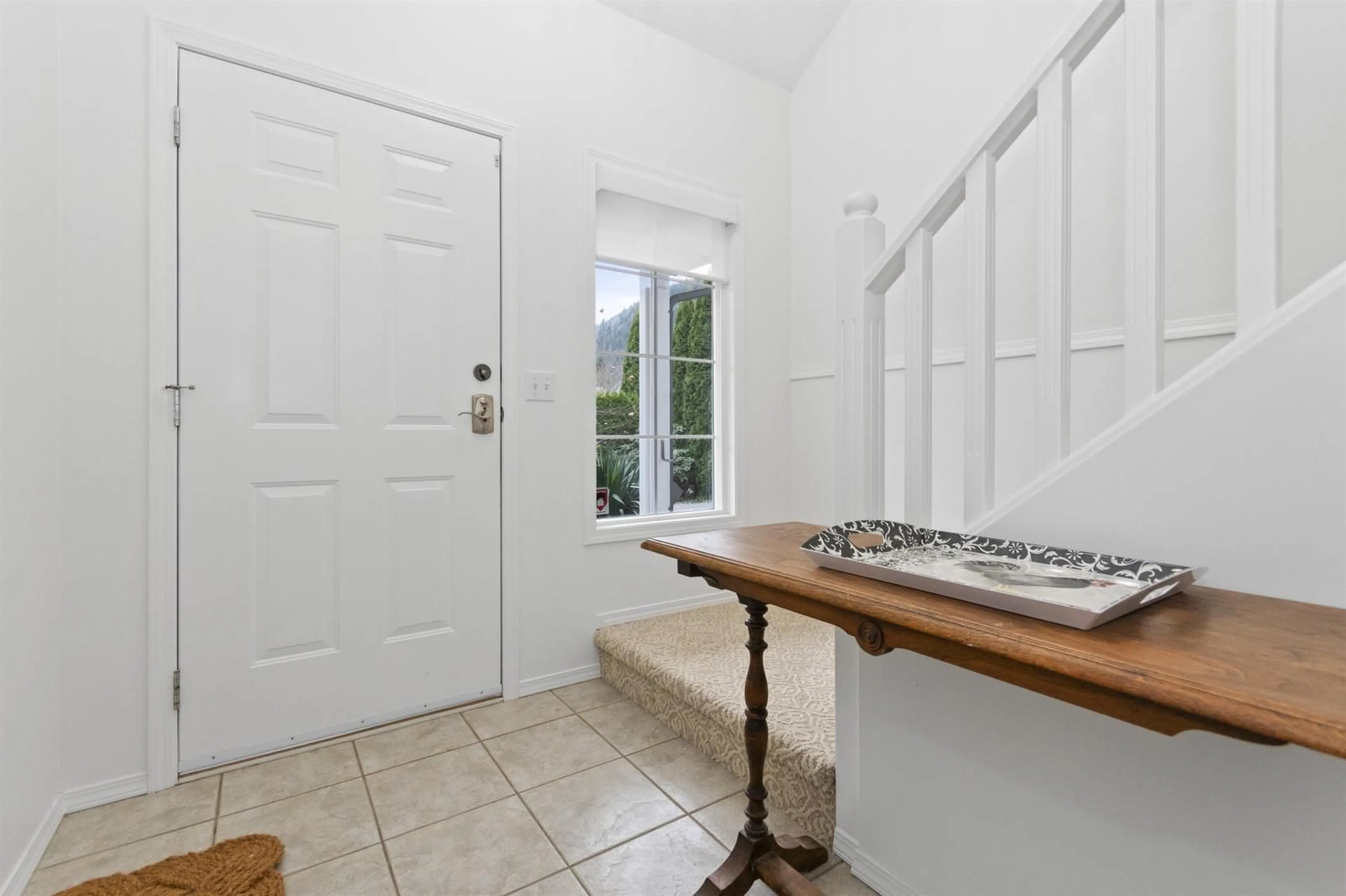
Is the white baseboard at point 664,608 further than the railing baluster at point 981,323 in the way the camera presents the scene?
Yes

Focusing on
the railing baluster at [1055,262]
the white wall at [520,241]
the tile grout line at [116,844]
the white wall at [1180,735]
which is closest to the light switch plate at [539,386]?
the white wall at [520,241]

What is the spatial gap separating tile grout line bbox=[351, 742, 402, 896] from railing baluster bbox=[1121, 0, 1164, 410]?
5.65 feet

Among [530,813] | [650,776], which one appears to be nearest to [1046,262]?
[650,776]

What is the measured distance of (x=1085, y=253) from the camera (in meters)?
2.03

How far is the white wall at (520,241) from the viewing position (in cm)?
160

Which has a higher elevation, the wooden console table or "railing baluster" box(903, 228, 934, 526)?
"railing baluster" box(903, 228, 934, 526)

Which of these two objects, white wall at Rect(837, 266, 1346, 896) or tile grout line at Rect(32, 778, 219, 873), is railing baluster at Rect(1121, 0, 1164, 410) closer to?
white wall at Rect(837, 266, 1346, 896)

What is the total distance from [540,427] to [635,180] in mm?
1168

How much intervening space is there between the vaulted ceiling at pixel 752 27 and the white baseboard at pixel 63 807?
3.13 meters

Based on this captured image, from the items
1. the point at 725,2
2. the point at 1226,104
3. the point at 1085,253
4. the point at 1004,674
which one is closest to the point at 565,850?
the point at 1004,674

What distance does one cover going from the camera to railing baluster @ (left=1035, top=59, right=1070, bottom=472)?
1028 mm

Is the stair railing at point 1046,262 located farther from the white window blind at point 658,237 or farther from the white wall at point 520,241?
the white window blind at point 658,237

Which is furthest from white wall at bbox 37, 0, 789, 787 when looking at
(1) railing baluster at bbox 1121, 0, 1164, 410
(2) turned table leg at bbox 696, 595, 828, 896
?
(1) railing baluster at bbox 1121, 0, 1164, 410

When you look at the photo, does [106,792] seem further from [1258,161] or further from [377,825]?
[1258,161]
